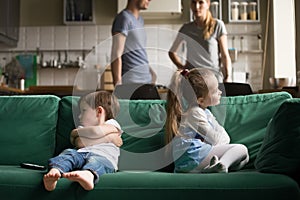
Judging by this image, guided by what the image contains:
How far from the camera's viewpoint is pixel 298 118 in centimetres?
187

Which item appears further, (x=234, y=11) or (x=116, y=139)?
(x=234, y=11)

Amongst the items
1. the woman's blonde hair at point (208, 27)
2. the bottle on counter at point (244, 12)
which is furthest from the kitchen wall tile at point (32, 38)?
the woman's blonde hair at point (208, 27)

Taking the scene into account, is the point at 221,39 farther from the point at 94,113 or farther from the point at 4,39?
the point at 4,39

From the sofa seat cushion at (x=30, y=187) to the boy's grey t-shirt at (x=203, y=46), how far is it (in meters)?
1.90

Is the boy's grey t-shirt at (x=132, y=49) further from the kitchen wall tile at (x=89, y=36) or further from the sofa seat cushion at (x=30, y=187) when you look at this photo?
the kitchen wall tile at (x=89, y=36)

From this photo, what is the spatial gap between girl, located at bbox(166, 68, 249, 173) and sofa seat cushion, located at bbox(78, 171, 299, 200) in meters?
0.22

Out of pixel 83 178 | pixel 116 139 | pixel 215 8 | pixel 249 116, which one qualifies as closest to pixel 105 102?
pixel 116 139

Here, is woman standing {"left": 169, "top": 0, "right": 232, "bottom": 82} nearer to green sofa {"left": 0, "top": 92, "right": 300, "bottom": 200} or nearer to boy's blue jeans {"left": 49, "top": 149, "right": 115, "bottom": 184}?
green sofa {"left": 0, "top": 92, "right": 300, "bottom": 200}

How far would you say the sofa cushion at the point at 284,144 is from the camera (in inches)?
72.2

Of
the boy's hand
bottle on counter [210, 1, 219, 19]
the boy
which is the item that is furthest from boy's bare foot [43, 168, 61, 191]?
bottle on counter [210, 1, 219, 19]

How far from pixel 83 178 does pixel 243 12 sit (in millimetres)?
4367

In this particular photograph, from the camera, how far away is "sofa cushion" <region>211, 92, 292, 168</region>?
2211 millimetres

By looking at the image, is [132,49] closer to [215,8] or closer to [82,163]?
[82,163]

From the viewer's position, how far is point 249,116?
226 centimetres
